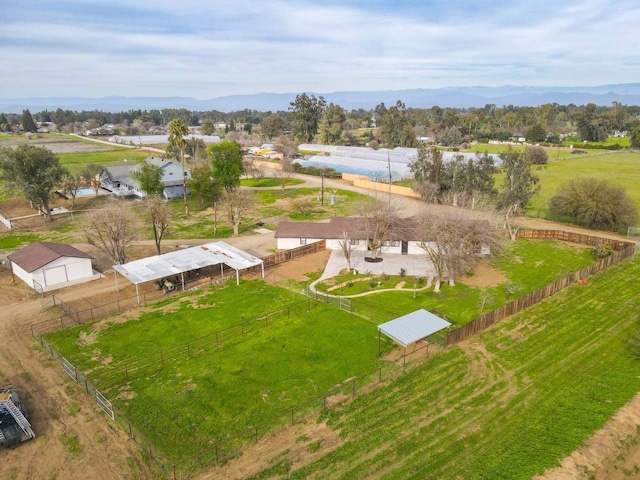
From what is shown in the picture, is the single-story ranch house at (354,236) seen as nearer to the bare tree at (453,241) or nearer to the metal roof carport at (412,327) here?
the bare tree at (453,241)

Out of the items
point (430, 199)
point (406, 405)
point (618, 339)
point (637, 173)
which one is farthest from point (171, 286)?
point (637, 173)

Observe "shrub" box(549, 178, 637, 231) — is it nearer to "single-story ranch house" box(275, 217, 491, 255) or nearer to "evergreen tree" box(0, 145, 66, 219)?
"single-story ranch house" box(275, 217, 491, 255)

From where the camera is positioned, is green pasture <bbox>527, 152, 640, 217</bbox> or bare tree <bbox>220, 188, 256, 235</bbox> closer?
bare tree <bbox>220, 188, 256, 235</bbox>

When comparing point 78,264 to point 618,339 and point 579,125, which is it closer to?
point 618,339

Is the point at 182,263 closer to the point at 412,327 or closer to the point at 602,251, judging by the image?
the point at 412,327

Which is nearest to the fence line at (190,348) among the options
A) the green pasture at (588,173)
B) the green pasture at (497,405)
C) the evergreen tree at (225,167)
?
the green pasture at (497,405)

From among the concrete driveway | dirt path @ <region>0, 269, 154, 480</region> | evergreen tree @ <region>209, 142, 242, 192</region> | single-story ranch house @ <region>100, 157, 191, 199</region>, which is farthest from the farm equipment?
single-story ranch house @ <region>100, 157, 191, 199</region>
